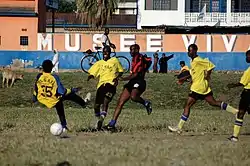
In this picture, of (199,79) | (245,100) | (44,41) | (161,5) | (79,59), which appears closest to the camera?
(245,100)

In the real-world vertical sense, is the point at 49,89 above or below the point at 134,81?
below

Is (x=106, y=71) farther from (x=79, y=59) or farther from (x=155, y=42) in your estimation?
(x=155, y=42)

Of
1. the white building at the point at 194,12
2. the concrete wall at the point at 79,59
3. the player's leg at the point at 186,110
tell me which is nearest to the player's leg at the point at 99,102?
the player's leg at the point at 186,110

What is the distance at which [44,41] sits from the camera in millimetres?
46781

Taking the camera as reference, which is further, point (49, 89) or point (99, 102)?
point (99, 102)

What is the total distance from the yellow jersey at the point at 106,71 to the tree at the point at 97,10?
37677 mm

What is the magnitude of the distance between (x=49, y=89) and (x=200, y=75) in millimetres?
3098

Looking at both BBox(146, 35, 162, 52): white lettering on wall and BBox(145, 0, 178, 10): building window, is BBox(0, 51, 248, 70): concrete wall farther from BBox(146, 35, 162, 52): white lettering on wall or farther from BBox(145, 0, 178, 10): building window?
BBox(145, 0, 178, 10): building window

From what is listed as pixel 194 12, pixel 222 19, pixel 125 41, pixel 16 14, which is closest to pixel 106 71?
pixel 125 41

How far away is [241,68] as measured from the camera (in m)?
42.8

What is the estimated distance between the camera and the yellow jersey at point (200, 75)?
1343 centimetres

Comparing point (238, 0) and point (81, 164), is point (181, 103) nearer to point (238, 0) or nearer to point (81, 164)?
point (81, 164)

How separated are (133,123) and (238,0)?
132 feet

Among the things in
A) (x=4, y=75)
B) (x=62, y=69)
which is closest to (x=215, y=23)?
(x=62, y=69)
